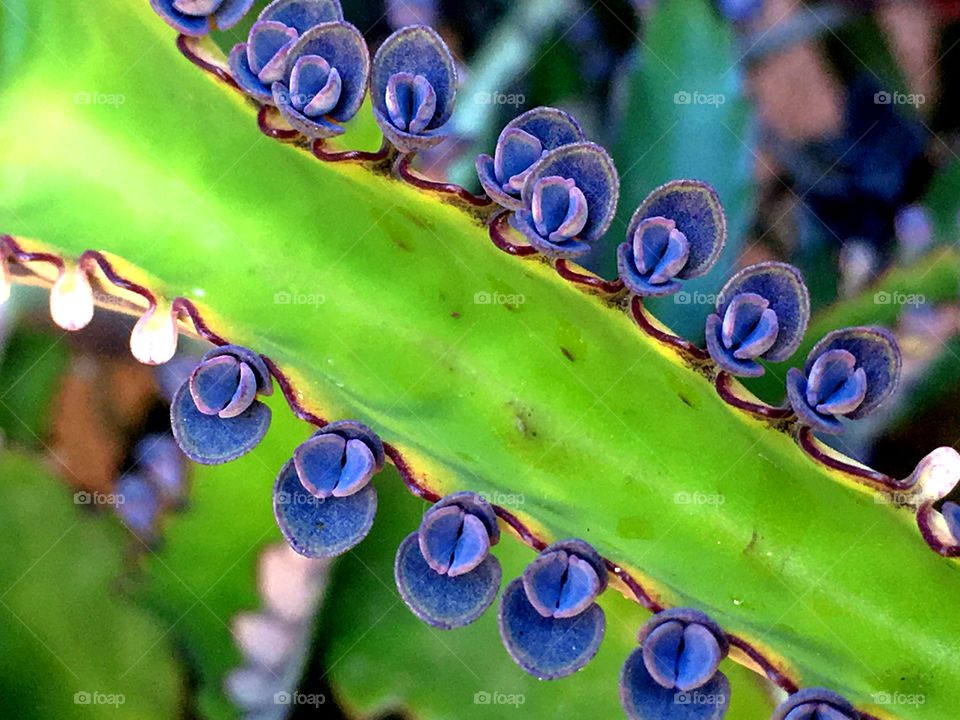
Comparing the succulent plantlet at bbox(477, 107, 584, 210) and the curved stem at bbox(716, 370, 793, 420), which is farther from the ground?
the succulent plantlet at bbox(477, 107, 584, 210)

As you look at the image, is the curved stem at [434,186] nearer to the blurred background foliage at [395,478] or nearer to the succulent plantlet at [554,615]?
the blurred background foliage at [395,478]

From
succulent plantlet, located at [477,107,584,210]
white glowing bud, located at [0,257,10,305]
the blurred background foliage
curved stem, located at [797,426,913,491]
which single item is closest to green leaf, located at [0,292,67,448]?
the blurred background foliage

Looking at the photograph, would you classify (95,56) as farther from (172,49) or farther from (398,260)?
(398,260)

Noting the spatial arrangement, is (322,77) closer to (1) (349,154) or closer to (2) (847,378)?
(1) (349,154)

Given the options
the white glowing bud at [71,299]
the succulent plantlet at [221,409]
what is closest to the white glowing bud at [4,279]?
the white glowing bud at [71,299]

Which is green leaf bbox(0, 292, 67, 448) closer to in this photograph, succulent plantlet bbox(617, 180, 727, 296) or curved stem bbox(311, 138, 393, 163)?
curved stem bbox(311, 138, 393, 163)

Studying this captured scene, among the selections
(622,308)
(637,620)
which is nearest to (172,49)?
(622,308)
